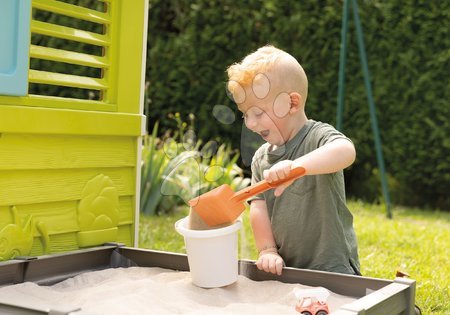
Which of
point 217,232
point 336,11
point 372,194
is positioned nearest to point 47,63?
point 336,11

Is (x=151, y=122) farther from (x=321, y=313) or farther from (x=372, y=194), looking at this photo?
(x=321, y=313)

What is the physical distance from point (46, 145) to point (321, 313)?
1048 mm

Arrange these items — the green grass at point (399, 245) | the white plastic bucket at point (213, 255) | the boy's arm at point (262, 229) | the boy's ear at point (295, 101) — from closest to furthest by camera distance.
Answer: the white plastic bucket at point (213, 255) → the boy's ear at point (295, 101) → the boy's arm at point (262, 229) → the green grass at point (399, 245)

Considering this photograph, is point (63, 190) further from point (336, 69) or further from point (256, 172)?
point (336, 69)

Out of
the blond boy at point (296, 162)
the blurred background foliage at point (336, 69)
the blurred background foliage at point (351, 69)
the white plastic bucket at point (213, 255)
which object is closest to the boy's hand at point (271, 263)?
the blond boy at point (296, 162)

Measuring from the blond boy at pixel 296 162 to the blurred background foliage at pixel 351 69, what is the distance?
338 centimetres

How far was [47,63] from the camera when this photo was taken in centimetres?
703

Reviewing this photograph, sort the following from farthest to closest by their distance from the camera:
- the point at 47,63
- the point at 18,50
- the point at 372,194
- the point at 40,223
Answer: the point at 47,63 → the point at 372,194 → the point at 40,223 → the point at 18,50

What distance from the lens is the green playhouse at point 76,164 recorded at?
6.71ft

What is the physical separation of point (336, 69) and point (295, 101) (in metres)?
4.26

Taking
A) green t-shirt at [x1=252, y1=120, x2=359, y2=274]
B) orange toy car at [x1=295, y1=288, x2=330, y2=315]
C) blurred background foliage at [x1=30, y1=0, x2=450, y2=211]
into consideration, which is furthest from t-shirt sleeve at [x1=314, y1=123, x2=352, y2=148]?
blurred background foliage at [x1=30, y1=0, x2=450, y2=211]

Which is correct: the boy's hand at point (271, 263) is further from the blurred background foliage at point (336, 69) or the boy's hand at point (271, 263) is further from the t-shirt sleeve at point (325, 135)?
the blurred background foliage at point (336, 69)

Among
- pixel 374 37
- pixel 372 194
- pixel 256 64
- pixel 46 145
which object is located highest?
pixel 374 37

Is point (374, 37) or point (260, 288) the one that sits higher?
point (374, 37)
